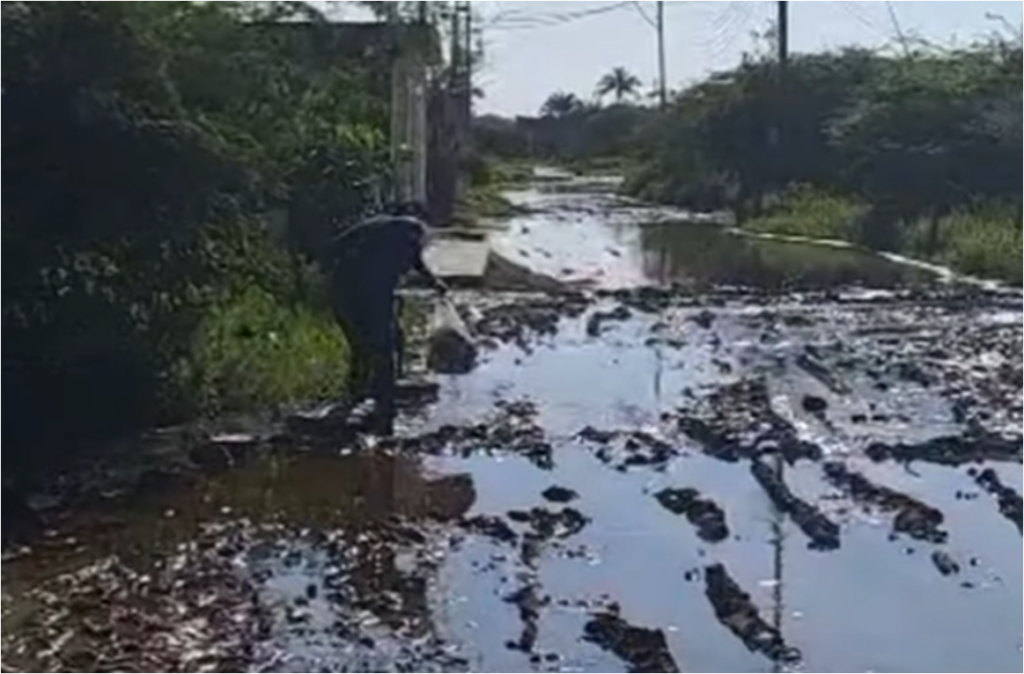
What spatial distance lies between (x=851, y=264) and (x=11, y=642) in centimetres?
2443

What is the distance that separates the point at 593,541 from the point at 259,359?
194 inches

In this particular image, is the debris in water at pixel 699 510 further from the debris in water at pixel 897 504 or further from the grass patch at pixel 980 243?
the grass patch at pixel 980 243

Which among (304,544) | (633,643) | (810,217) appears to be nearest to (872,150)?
(810,217)

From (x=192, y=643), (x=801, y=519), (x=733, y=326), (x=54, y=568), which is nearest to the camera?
(x=192, y=643)

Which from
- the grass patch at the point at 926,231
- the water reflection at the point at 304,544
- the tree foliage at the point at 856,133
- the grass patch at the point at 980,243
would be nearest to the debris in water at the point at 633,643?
the water reflection at the point at 304,544

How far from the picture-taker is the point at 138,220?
11.8 metres

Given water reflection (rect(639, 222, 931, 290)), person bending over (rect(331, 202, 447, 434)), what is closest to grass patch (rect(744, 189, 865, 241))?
water reflection (rect(639, 222, 931, 290))

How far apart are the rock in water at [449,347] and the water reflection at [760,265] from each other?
925cm

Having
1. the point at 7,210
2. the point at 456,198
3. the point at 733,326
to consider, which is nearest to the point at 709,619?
the point at 7,210

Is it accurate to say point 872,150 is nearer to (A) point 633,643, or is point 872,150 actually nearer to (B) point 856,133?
(B) point 856,133

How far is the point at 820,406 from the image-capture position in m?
15.3

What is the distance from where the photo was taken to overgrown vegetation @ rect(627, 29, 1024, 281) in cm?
3403

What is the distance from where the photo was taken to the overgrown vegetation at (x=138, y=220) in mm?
11367

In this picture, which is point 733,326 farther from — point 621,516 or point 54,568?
point 54,568
